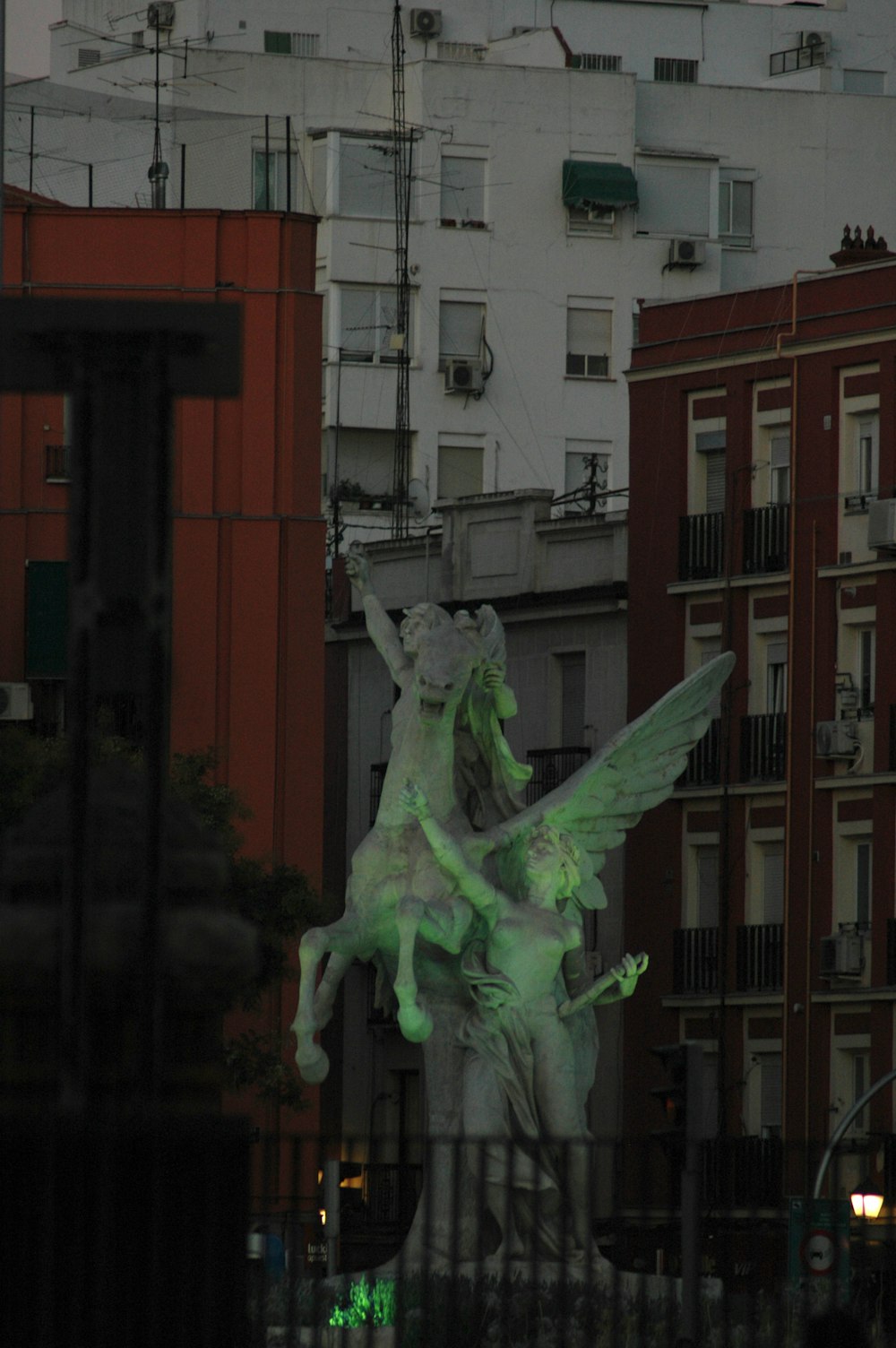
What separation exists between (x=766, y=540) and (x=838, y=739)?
3.16m

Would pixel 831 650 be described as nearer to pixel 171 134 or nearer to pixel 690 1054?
pixel 171 134

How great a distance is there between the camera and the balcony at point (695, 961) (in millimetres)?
47562

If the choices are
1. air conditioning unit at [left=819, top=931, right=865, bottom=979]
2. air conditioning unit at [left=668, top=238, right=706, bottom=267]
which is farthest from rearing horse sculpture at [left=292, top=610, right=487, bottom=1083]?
air conditioning unit at [left=668, top=238, right=706, bottom=267]

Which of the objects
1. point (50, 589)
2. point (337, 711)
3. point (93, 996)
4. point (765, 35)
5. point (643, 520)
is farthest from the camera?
point (765, 35)

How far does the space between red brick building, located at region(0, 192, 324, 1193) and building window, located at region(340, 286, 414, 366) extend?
649 inches

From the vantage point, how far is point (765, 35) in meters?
71.5

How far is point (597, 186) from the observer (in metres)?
63.8

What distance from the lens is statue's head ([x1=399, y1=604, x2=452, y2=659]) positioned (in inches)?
853

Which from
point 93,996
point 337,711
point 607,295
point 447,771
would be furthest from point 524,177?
point 93,996

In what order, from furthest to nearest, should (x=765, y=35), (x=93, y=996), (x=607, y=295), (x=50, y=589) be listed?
1. (x=765, y=35)
2. (x=607, y=295)
3. (x=50, y=589)
4. (x=93, y=996)

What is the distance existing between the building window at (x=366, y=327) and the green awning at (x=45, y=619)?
1802 cm

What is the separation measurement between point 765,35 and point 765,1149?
36086 millimetres

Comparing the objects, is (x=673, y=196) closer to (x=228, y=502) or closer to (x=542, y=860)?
(x=228, y=502)

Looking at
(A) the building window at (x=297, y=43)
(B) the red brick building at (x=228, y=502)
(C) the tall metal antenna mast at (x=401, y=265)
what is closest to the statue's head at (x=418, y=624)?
(B) the red brick building at (x=228, y=502)
